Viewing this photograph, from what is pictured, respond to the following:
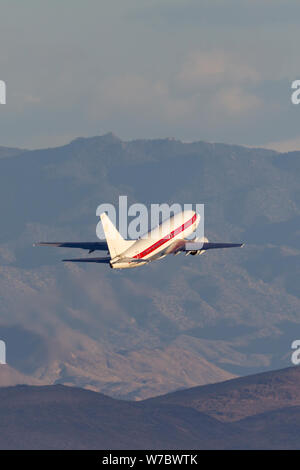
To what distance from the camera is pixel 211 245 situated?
198875 millimetres
